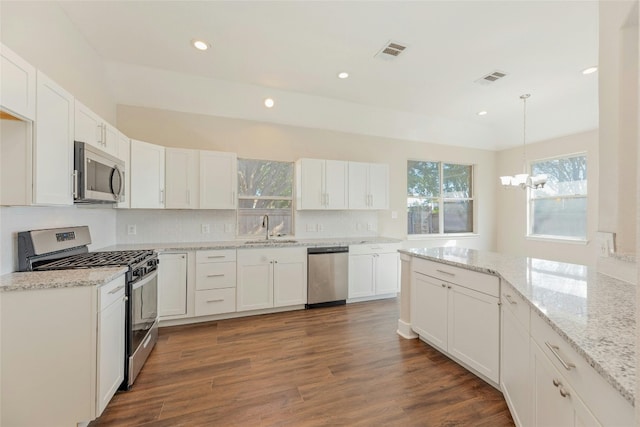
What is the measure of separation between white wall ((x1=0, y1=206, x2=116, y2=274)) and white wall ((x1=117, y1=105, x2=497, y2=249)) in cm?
129

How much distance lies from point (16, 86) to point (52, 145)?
0.40m

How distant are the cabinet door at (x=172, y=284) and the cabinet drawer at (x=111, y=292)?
3.90ft

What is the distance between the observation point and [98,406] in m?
1.66

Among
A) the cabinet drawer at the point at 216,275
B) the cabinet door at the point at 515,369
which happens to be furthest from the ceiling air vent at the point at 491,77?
the cabinet drawer at the point at 216,275

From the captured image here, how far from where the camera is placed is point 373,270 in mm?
4172

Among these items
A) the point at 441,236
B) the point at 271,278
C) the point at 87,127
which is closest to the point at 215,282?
the point at 271,278

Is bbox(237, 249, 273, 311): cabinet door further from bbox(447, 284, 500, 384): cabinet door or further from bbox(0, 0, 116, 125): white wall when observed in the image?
bbox(0, 0, 116, 125): white wall

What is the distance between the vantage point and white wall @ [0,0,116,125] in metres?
1.93

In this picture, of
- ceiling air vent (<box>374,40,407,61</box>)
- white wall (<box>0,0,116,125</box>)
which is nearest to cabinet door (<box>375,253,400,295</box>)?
ceiling air vent (<box>374,40,407,61</box>)

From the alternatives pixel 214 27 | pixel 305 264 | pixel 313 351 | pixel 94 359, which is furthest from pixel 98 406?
pixel 214 27

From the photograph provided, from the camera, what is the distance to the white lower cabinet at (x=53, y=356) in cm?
152

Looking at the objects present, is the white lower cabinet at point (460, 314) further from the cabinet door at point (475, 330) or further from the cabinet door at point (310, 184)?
the cabinet door at point (310, 184)

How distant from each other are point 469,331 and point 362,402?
1044 millimetres

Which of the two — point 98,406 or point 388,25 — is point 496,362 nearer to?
point 98,406
